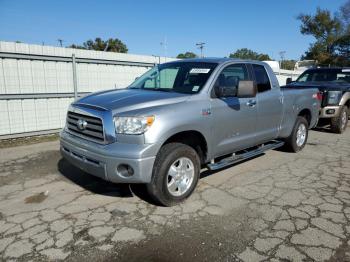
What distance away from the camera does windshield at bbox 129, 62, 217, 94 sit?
15.5ft

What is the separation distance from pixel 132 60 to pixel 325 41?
38.9m

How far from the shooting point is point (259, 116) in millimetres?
5469

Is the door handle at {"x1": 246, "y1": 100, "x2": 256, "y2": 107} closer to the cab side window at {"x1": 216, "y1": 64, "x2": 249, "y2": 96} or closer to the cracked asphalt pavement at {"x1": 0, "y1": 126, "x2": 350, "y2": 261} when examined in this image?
the cab side window at {"x1": 216, "y1": 64, "x2": 249, "y2": 96}

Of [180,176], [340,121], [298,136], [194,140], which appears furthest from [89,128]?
[340,121]

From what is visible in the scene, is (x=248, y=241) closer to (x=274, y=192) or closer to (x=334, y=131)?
(x=274, y=192)

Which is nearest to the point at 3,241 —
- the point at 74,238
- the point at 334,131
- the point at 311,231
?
the point at 74,238

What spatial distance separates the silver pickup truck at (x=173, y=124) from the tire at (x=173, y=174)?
12 millimetres

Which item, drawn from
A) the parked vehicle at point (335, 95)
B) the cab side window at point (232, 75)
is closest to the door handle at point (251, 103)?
the cab side window at point (232, 75)

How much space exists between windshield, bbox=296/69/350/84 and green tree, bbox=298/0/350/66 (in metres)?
32.7

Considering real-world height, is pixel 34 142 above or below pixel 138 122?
below

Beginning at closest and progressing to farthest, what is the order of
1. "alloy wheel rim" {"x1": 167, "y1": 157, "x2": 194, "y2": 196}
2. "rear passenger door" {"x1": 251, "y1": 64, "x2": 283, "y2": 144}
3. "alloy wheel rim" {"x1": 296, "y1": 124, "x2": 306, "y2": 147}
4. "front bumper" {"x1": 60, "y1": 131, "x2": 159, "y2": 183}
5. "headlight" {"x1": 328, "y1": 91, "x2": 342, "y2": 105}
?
1. "front bumper" {"x1": 60, "y1": 131, "x2": 159, "y2": 183}
2. "alloy wheel rim" {"x1": 167, "y1": 157, "x2": 194, "y2": 196}
3. "rear passenger door" {"x1": 251, "y1": 64, "x2": 283, "y2": 144}
4. "alloy wheel rim" {"x1": 296, "y1": 124, "x2": 306, "y2": 147}
5. "headlight" {"x1": 328, "y1": 91, "x2": 342, "y2": 105}

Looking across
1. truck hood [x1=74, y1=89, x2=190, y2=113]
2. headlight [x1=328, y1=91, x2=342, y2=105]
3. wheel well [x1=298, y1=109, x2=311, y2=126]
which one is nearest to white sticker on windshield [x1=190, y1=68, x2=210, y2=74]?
truck hood [x1=74, y1=89, x2=190, y2=113]

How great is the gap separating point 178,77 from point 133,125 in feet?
5.61

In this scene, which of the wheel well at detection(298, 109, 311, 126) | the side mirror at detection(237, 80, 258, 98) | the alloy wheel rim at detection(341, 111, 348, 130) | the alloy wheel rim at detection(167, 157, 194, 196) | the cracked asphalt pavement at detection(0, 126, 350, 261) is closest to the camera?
the cracked asphalt pavement at detection(0, 126, 350, 261)
